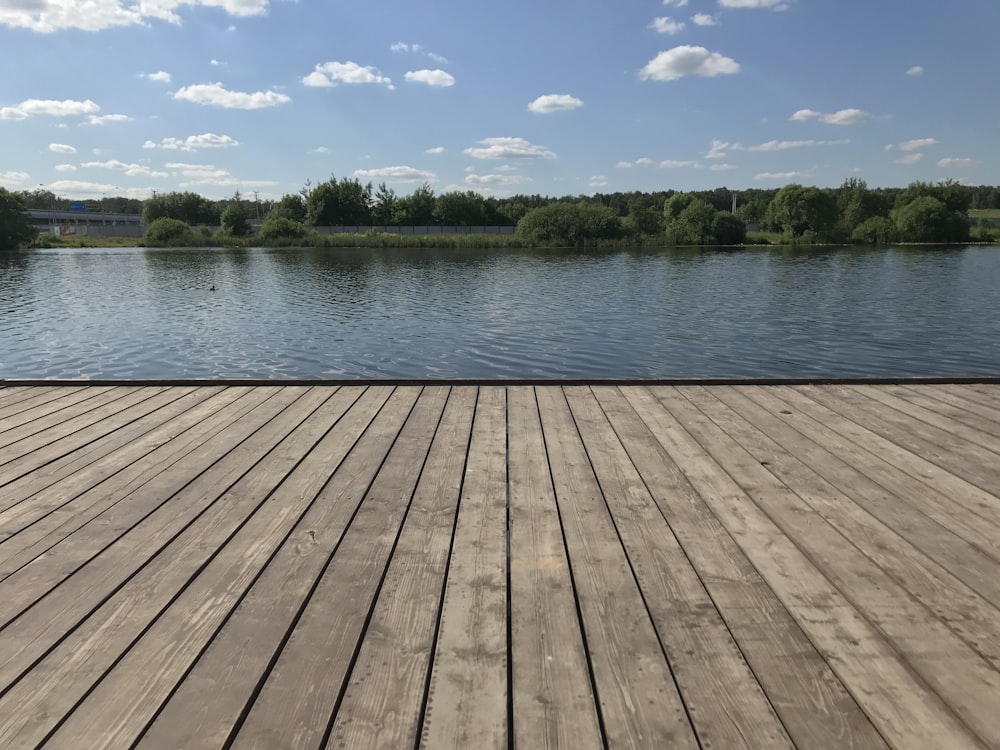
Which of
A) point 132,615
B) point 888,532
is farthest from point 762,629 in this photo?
point 132,615

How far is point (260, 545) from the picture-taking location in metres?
2.51

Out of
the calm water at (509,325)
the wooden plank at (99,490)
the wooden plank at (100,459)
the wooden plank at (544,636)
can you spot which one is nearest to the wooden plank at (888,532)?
the wooden plank at (544,636)

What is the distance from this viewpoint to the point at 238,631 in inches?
76.5

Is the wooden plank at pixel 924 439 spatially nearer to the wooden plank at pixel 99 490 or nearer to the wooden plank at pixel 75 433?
the wooden plank at pixel 99 490

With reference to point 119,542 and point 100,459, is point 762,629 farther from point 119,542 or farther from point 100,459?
point 100,459

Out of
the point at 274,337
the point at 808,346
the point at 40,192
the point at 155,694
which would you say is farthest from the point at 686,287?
the point at 40,192

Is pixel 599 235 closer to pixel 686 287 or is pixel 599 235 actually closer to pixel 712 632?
pixel 686 287

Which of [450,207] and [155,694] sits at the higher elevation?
[450,207]

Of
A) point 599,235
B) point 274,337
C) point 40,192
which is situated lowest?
point 274,337

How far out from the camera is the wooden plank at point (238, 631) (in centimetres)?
158

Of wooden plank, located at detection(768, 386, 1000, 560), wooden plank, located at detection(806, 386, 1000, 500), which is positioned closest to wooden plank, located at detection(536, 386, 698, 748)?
wooden plank, located at detection(768, 386, 1000, 560)

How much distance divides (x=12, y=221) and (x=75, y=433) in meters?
68.7

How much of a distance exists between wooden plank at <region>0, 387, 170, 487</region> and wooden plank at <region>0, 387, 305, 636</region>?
80 cm

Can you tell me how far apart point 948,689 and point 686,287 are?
2445 centimetres
